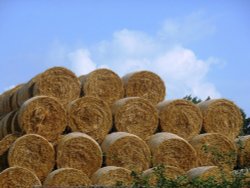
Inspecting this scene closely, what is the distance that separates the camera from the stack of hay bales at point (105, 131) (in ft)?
32.7

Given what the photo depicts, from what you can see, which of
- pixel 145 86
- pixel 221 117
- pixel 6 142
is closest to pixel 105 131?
pixel 145 86

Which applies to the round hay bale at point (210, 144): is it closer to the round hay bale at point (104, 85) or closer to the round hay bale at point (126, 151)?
the round hay bale at point (126, 151)

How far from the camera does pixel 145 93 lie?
11.7m

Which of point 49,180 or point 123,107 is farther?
point 123,107

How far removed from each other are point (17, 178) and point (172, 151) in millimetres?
2630

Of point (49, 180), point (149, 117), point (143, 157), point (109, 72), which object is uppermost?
point (109, 72)

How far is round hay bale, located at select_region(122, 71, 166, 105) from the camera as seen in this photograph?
11539 millimetres

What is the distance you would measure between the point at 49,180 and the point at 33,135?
0.85 metres

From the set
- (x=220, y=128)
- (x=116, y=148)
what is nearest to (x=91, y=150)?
(x=116, y=148)

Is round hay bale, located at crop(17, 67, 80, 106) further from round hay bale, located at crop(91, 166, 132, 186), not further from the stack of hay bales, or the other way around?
round hay bale, located at crop(91, 166, 132, 186)

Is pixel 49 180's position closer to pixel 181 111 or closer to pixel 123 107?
pixel 123 107

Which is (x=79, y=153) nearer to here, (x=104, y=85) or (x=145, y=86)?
(x=104, y=85)

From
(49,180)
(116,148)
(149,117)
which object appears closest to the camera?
(49,180)

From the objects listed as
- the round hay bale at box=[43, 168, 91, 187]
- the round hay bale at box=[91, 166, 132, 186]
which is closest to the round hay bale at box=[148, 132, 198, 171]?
the round hay bale at box=[91, 166, 132, 186]
